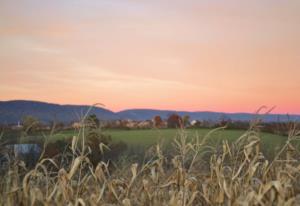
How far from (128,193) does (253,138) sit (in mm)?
1326

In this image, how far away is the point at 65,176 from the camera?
4.34 meters

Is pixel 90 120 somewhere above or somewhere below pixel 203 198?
above

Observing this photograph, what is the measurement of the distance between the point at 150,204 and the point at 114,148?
12602mm

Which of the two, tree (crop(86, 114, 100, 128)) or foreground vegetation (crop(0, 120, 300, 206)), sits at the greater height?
tree (crop(86, 114, 100, 128))

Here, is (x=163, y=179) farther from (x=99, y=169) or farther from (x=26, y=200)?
(x=26, y=200)

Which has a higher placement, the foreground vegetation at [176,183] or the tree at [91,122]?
the tree at [91,122]

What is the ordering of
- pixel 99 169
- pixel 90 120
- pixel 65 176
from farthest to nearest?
pixel 90 120
pixel 99 169
pixel 65 176

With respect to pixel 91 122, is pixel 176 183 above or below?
below

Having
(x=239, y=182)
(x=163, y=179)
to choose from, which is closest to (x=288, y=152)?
(x=239, y=182)

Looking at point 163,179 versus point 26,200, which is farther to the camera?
point 163,179

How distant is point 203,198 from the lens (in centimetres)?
Answer: 475

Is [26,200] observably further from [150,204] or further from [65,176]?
[150,204]

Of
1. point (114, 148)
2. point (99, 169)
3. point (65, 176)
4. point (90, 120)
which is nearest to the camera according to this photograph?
point (65, 176)

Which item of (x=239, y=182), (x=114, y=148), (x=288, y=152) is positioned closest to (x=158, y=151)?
(x=239, y=182)
